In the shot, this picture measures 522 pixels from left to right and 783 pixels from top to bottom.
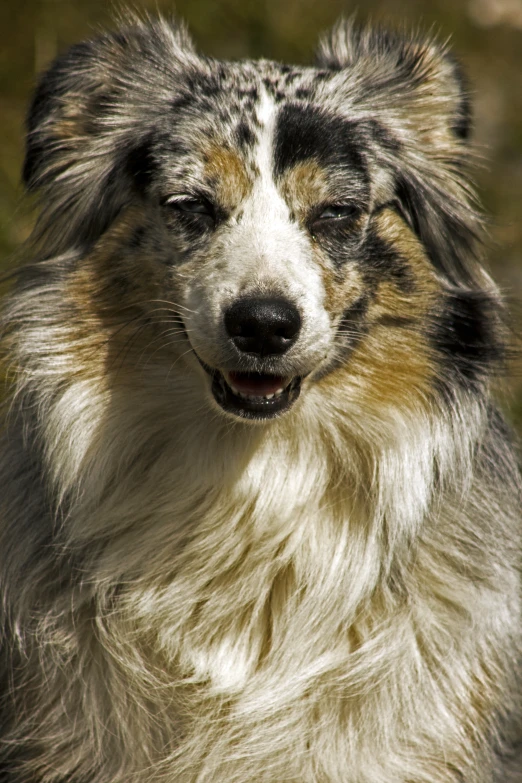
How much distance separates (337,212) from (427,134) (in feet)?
2.17

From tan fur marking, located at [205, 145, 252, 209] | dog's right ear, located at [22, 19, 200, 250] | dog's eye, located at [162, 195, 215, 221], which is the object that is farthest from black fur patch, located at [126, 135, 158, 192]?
tan fur marking, located at [205, 145, 252, 209]

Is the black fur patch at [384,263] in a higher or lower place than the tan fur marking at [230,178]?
lower

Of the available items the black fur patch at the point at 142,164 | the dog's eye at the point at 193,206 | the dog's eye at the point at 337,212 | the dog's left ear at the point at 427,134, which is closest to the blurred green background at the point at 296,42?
the black fur patch at the point at 142,164

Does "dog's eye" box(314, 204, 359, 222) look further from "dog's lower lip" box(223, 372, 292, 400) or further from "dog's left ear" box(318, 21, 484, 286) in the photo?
"dog's lower lip" box(223, 372, 292, 400)

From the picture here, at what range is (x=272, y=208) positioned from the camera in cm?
378

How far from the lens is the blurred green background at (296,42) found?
876cm

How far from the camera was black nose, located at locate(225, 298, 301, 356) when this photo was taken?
352cm

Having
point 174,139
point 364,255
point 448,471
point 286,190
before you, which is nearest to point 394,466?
point 448,471

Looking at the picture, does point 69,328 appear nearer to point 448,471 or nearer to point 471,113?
point 448,471

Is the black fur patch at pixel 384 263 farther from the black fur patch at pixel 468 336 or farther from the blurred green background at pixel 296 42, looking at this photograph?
the blurred green background at pixel 296 42

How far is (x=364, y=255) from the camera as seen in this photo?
398 cm

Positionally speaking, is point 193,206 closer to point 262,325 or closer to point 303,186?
point 303,186

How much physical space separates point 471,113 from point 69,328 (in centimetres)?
189

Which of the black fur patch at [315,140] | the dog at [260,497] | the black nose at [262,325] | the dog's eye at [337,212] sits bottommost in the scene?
the dog at [260,497]
